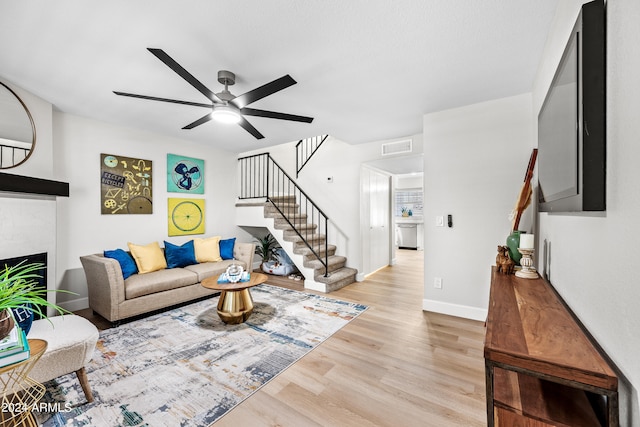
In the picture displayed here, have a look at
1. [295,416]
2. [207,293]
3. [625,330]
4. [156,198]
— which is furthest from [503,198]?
[156,198]

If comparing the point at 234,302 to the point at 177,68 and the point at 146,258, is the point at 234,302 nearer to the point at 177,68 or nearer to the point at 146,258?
the point at 146,258

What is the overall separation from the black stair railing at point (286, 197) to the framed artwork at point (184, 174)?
100cm

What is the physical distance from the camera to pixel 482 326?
2840 mm

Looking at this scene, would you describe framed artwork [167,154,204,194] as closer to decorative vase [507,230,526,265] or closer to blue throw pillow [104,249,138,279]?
blue throw pillow [104,249,138,279]

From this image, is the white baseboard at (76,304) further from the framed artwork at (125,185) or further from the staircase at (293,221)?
the staircase at (293,221)

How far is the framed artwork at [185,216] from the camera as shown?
4.48 metres

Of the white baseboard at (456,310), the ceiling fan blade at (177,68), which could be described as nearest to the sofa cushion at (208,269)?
the ceiling fan blade at (177,68)

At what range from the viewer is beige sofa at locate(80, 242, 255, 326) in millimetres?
2852

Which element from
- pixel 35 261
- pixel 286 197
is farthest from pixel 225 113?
pixel 286 197

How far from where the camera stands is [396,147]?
4246 millimetres

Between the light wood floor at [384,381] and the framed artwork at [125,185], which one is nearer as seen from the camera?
the light wood floor at [384,381]

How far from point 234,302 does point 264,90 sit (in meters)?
2.21

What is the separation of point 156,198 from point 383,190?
14.3 ft

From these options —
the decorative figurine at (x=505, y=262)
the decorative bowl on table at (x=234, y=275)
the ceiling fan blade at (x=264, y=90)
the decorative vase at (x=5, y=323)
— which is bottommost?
the decorative bowl on table at (x=234, y=275)
